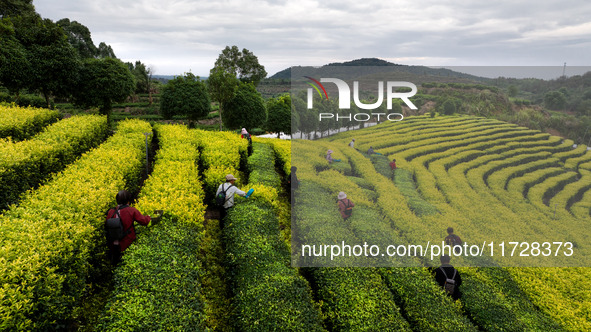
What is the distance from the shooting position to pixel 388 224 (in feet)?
29.9

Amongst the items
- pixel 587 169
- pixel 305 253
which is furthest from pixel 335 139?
pixel 587 169

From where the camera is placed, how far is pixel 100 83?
23.8 m

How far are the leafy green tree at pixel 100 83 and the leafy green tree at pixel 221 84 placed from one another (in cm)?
732

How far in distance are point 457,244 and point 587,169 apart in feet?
13.5

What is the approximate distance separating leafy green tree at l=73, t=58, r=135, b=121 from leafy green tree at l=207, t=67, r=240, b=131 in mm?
7324

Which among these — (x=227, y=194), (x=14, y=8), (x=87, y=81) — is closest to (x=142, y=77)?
(x=14, y=8)

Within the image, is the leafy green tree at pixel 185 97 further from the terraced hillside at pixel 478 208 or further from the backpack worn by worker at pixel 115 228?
the backpack worn by worker at pixel 115 228

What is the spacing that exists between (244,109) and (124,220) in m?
24.1

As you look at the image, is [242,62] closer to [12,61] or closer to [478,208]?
[12,61]

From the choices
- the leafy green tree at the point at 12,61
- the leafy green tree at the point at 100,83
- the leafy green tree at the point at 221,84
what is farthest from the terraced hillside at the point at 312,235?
the leafy green tree at the point at 221,84

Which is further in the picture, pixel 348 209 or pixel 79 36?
pixel 79 36

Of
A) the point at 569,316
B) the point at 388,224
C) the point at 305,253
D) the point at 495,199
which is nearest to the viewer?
the point at 569,316

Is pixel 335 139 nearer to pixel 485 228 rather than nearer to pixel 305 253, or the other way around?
pixel 305 253

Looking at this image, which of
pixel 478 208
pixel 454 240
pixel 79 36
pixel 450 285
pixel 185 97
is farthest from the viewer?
pixel 79 36
